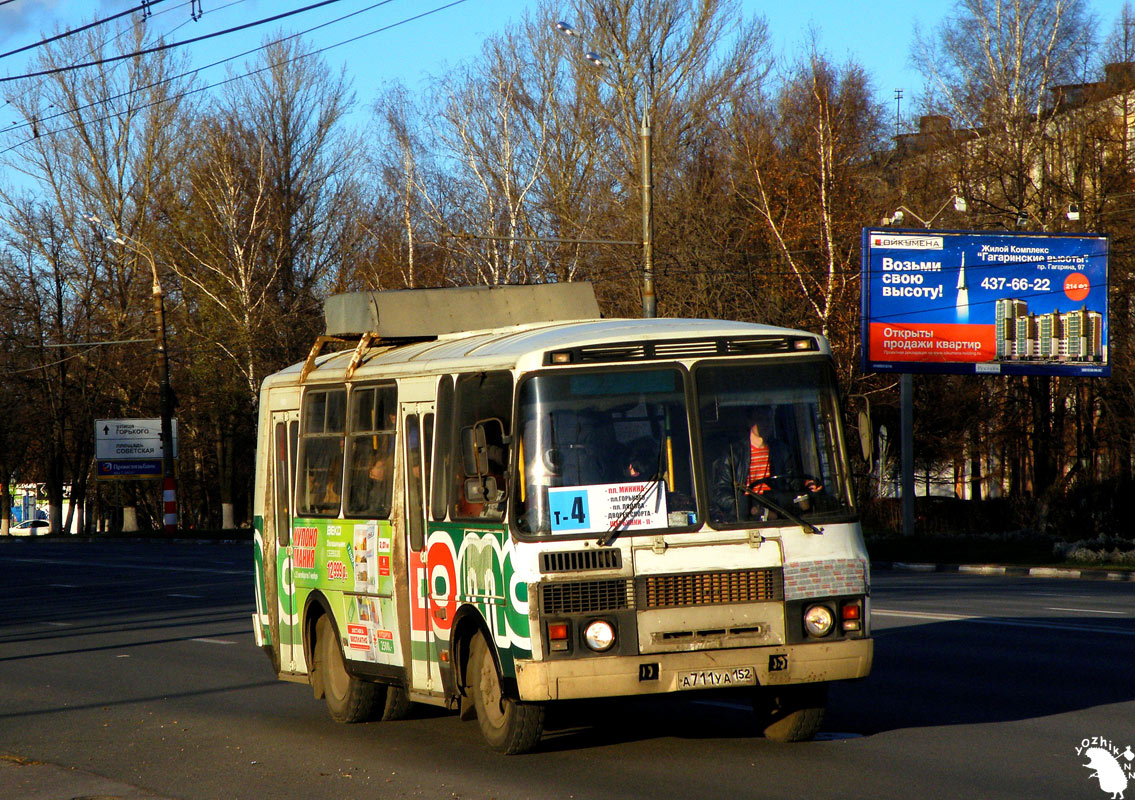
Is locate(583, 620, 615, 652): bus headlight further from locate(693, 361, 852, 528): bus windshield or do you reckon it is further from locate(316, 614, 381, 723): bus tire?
locate(316, 614, 381, 723): bus tire

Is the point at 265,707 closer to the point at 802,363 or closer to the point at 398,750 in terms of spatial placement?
the point at 398,750

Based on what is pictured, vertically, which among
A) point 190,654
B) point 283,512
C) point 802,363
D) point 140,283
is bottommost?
point 190,654

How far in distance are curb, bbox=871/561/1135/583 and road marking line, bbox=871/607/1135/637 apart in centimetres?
989

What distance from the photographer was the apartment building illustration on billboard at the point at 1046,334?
99.8 feet

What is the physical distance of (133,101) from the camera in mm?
57594

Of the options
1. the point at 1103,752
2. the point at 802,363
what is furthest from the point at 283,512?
the point at 1103,752

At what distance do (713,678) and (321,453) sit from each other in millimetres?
3739

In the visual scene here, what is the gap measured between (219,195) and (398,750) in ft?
146

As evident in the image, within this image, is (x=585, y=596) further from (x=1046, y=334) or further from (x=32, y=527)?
(x=32, y=527)

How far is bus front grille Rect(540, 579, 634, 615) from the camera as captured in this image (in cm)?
779

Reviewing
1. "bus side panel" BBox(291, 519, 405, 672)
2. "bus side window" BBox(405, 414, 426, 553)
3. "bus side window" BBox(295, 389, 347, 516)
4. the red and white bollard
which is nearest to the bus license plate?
"bus side window" BBox(405, 414, 426, 553)

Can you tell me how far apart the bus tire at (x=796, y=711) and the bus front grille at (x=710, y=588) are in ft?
2.15

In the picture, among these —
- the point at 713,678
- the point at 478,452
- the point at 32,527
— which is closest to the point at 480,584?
the point at 478,452
